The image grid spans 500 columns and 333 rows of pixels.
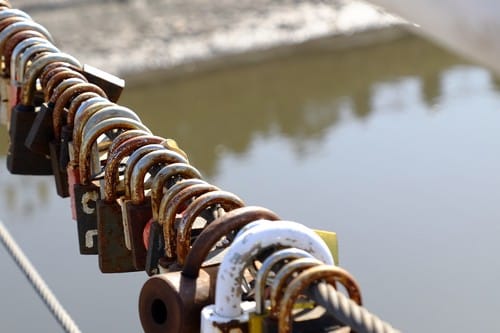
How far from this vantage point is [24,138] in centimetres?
117

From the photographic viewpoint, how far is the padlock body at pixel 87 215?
1.01 m

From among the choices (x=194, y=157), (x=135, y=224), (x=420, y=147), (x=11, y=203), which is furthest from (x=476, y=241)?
(x=135, y=224)

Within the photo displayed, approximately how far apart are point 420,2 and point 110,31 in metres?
7.14

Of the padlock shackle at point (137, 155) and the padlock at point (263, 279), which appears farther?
the padlock shackle at point (137, 155)

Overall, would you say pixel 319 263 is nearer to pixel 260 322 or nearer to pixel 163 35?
pixel 260 322

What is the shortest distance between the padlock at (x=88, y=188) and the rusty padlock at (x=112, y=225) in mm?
29

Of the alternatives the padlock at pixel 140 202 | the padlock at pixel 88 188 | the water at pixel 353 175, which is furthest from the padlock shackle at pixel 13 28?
the water at pixel 353 175

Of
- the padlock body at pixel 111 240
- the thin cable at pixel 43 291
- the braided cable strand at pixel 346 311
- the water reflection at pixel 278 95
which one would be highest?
the braided cable strand at pixel 346 311

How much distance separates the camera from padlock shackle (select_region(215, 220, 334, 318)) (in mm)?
637

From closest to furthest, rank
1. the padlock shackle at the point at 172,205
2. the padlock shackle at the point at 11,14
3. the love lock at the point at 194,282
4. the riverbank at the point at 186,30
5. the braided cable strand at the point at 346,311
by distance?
the braided cable strand at the point at 346,311 < the love lock at the point at 194,282 < the padlock shackle at the point at 172,205 < the padlock shackle at the point at 11,14 < the riverbank at the point at 186,30

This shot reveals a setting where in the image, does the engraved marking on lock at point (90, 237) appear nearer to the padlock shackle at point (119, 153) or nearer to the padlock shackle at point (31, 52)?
the padlock shackle at point (119, 153)

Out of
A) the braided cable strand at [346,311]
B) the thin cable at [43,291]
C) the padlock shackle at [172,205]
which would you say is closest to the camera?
the braided cable strand at [346,311]

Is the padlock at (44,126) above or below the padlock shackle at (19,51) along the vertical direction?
below

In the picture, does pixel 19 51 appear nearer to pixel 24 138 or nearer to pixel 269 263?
pixel 24 138
